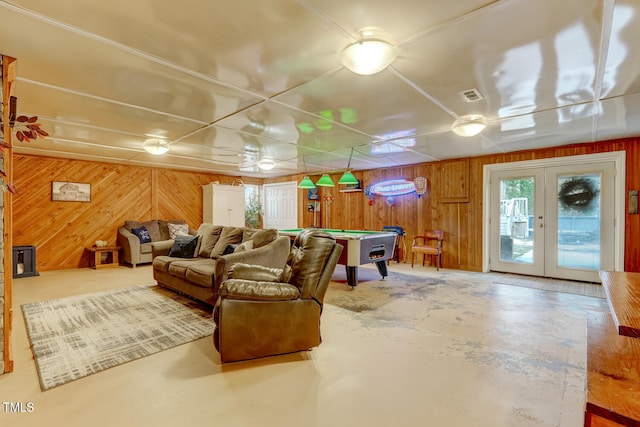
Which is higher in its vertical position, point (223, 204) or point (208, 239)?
point (223, 204)

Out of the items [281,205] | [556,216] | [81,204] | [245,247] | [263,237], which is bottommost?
[245,247]

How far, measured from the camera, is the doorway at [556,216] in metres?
4.70

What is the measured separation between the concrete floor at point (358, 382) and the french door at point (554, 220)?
2380 millimetres

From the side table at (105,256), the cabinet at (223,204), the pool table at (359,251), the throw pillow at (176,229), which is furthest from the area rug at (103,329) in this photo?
the cabinet at (223,204)

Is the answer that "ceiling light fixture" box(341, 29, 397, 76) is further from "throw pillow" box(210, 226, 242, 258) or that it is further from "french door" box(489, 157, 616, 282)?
"french door" box(489, 157, 616, 282)

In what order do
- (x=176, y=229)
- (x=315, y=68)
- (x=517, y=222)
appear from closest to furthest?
(x=315, y=68)
(x=517, y=222)
(x=176, y=229)

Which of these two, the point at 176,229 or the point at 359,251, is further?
the point at 176,229

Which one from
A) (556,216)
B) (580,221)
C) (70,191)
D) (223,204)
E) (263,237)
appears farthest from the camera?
(223,204)

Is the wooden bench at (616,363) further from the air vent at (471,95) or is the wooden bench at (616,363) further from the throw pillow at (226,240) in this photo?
the throw pillow at (226,240)

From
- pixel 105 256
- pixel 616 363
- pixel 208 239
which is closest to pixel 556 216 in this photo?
pixel 616 363

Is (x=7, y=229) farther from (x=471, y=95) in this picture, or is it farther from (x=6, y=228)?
(x=471, y=95)

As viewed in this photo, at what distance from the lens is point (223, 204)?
26.9 feet

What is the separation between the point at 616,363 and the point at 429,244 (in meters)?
5.38

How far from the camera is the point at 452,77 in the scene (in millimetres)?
2463
